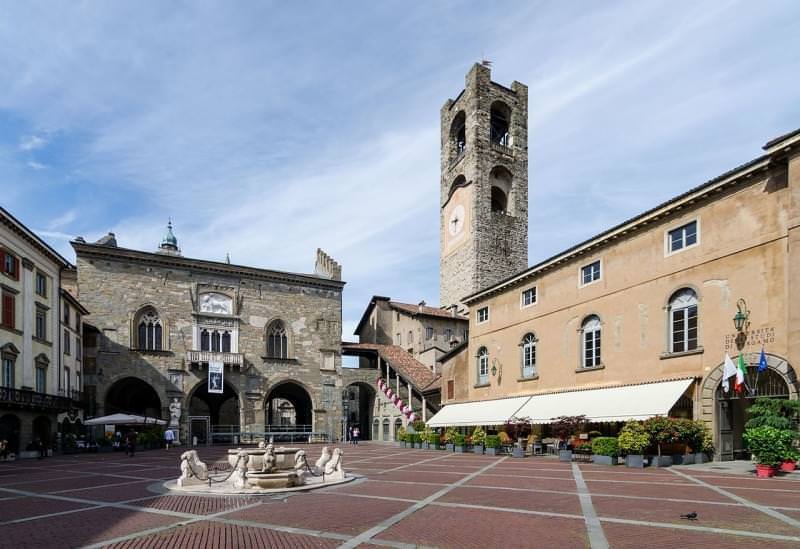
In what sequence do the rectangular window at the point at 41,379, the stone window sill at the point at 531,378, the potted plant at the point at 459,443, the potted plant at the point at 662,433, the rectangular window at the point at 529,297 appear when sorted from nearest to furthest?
1. the potted plant at the point at 662,433
2. the stone window sill at the point at 531,378
3. the potted plant at the point at 459,443
4. the rectangular window at the point at 41,379
5. the rectangular window at the point at 529,297

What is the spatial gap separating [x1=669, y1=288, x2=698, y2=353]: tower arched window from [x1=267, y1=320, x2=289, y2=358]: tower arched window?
29.3m

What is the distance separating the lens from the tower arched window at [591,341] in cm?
2562

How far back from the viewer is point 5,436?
91.2 feet

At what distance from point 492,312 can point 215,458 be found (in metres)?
16.7

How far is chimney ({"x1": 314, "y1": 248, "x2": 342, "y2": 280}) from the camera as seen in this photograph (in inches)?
1869

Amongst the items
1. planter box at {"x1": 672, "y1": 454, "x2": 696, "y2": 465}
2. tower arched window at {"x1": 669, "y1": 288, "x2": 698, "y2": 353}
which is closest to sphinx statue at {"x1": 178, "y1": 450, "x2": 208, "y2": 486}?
planter box at {"x1": 672, "y1": 454, "x2": 696, "y2": 465}

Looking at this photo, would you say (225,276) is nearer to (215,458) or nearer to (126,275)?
(126,275)

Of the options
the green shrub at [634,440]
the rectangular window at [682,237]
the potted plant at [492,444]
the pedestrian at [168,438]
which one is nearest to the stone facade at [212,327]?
the pedestrian at [168,438]

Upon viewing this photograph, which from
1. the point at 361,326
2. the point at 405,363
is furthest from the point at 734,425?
the point at 361,326

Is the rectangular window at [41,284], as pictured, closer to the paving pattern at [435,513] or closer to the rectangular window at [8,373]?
the rectangular window at [8,373]

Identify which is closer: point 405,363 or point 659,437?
point 659,437

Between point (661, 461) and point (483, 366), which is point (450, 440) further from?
point (661, 461)

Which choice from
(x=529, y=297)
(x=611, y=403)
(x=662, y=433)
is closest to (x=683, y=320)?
(x=611, y=403)

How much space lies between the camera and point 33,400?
28297mm
